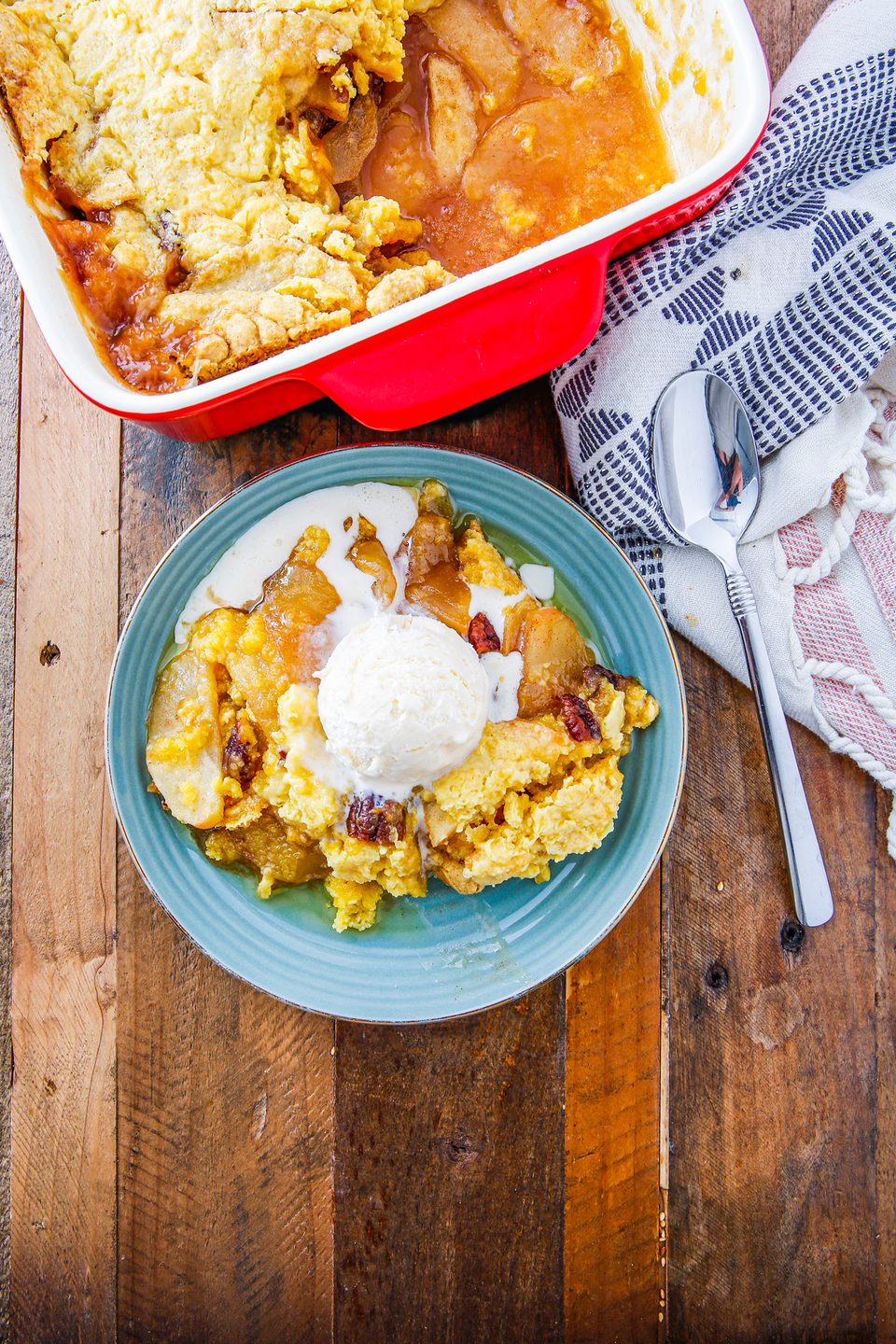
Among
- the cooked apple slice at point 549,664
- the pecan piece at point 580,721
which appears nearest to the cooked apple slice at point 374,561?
the cooked apple slice at point 549,664

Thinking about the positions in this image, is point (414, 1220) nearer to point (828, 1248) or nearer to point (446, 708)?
point (828, 1248)

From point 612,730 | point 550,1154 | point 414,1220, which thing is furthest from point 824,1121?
point 612,730

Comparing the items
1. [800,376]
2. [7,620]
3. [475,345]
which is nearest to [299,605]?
[475,345]

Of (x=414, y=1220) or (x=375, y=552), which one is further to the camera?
(x=414, y=1220)

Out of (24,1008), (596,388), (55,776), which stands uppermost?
(596,388)

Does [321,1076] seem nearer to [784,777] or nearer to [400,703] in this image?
[400,703]

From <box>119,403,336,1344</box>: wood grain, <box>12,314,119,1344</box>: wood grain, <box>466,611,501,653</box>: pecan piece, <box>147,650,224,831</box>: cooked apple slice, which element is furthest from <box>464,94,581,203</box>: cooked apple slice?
<box>147,650,224,831</box>: cooked apple slice

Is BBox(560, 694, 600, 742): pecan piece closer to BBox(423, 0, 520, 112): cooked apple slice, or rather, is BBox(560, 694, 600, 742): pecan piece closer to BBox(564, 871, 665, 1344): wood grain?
BBox(564, 871, 665, 1344): wood grain
